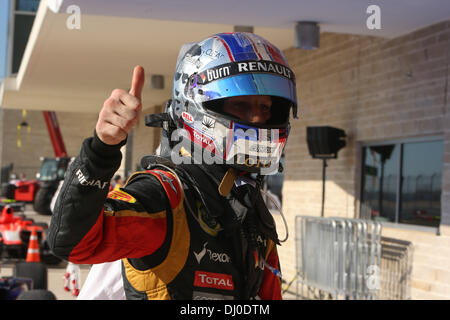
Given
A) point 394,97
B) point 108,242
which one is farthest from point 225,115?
point 394,97

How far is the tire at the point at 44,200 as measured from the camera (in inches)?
720

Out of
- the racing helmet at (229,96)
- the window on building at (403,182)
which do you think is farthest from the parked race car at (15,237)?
the racing helmet at (229,96)

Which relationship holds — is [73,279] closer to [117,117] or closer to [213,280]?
[213,280]

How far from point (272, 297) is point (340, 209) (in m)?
5.79

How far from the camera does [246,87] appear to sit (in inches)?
76.2

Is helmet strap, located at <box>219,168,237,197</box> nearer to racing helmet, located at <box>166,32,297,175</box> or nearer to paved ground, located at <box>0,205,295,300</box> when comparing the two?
racing helmet, located at <box>166,32,297,175</box>

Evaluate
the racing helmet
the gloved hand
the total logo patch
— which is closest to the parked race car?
the gloved hand

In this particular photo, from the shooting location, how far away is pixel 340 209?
304 inches

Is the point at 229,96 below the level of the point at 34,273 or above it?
above

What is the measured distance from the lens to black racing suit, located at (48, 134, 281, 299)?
142cm

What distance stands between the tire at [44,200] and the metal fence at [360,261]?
13.0 meters

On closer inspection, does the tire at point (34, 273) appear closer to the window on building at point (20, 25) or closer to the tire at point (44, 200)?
the tire at point (44, 200)

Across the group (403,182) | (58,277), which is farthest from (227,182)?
(58,277)

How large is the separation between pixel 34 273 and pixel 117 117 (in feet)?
16.8
